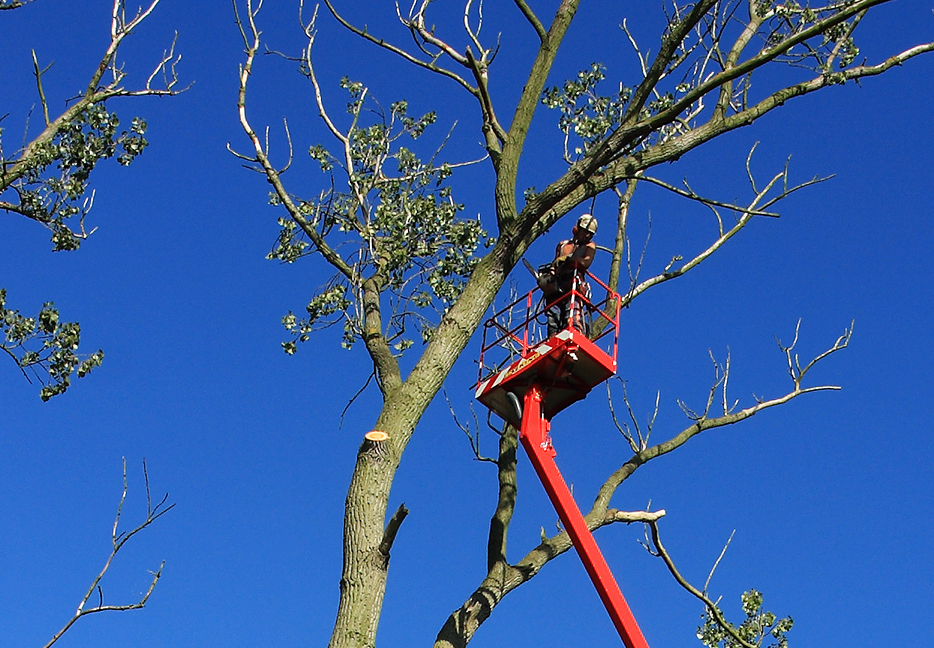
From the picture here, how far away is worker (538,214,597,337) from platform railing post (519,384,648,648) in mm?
694

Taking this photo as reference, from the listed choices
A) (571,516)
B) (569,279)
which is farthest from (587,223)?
(571,516)

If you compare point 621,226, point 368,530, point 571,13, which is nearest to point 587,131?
point 621,226

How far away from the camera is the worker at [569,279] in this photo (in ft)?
29.5

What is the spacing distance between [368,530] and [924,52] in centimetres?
620

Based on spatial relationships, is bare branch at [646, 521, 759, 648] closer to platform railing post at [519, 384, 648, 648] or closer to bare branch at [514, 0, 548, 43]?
platform railing post at [519, 384, 648, 648]

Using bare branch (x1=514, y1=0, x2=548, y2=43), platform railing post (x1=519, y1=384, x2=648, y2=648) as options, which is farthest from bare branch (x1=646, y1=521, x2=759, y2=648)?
bare branch (x1=514, y1=0, x2=548, y2=43)

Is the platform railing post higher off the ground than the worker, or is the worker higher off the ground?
the worker

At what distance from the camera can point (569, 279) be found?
933 cm

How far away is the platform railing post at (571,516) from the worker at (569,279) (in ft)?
2.28

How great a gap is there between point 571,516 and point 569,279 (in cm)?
207

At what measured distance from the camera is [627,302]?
10828 mm

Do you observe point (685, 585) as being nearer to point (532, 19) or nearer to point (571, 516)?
point (571, 516)

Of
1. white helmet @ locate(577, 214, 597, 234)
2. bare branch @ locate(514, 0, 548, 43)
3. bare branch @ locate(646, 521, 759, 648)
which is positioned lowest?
bare branch @ locate(646, 521, 759, 648)

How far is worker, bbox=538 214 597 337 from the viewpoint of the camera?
8992 millimetres
